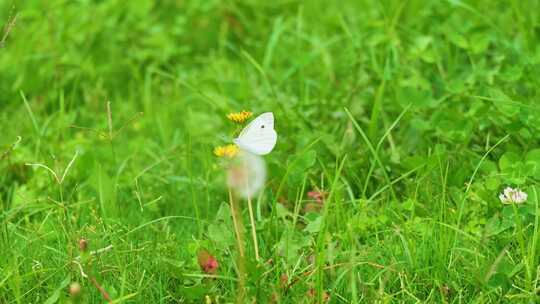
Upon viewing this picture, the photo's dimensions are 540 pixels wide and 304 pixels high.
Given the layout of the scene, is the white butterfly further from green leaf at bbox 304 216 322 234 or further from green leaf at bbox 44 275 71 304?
green leaf at bbox 44 275 71 304

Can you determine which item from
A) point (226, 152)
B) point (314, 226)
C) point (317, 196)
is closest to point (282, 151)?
point (317, 196)

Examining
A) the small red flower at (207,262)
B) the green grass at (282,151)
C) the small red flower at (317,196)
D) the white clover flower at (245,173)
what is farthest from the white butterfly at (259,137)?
the small red flower at (317,196)

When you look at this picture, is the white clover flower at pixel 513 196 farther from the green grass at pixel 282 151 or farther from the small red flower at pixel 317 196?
the small red flower at pixel 317 196

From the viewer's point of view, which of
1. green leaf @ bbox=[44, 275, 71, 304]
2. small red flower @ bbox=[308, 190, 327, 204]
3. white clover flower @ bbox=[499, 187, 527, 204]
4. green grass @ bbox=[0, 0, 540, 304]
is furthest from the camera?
small red flower @ bbox=[308, 190, 327, 204]

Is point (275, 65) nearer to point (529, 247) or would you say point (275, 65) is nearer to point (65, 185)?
point (65, 185)

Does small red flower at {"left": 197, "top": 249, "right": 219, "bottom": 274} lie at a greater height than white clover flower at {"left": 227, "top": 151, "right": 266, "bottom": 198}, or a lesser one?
lesser

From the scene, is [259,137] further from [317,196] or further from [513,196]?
[513,196]

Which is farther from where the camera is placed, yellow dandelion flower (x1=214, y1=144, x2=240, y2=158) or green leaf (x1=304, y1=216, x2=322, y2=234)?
green leaf (x1=304, y1=216, x2=322, y2=234)

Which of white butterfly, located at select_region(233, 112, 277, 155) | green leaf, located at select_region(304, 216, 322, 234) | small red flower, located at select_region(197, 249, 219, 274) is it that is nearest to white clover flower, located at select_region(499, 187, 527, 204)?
green leaf, located at select_region(304, 216, 322, 234)
